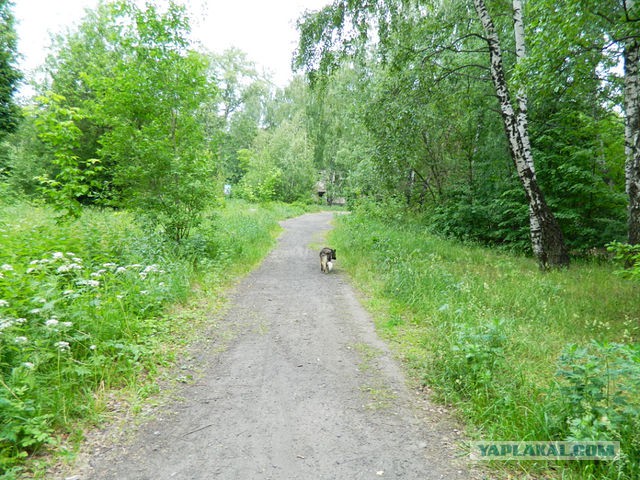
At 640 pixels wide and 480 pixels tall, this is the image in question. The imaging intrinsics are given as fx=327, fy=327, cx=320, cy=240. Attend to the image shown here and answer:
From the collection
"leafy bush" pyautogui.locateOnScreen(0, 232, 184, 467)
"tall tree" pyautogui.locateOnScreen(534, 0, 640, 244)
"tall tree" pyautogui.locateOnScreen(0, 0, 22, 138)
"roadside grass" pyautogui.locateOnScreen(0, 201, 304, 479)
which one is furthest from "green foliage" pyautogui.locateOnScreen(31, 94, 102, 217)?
"tall tree" pyautogui.locateOnScreen(0, 0, 22, 138)

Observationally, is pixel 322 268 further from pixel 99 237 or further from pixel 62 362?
pixel 62 362

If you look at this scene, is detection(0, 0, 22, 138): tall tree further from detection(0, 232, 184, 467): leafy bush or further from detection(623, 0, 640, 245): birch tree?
detection(623, 0, 640, 245): birch tree

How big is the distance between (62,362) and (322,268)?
21.7 feet

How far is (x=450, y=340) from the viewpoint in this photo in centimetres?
420

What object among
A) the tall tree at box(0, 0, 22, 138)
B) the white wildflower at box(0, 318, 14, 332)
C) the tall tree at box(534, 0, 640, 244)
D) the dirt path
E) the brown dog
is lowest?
the dirt path

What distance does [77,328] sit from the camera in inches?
153

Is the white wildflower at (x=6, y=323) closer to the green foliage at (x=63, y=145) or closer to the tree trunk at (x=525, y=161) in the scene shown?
the green foliage at (x=63, y=145)

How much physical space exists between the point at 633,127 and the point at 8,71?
24.9m

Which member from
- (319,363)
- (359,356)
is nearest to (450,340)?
(359,356)

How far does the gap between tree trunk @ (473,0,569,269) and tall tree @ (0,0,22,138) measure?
68.8 ft

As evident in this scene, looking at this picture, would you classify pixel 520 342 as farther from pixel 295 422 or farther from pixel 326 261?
pixel 326 261

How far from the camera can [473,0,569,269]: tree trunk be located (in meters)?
8.16

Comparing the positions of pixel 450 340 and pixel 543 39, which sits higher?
pixel 543 39

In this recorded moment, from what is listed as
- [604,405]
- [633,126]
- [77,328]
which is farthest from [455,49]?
[77,328]
